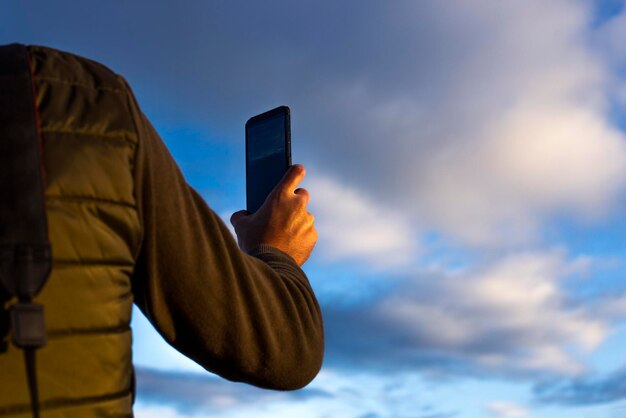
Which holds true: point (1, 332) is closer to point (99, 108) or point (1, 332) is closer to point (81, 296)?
point (81, 296)

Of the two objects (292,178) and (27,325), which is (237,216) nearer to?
(292,178)

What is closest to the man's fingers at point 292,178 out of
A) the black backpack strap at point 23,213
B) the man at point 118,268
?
the man at point 118,268

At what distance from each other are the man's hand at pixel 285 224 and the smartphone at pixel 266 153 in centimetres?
38

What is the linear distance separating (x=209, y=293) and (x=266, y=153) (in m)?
1.80

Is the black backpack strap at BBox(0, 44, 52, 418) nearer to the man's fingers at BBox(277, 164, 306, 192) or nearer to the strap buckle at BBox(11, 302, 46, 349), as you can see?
the strap buckle at BBox(11, 302, 46, 349)

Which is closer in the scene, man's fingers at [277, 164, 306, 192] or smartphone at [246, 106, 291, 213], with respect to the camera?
man's fingers at [277, 164, 306, 192]

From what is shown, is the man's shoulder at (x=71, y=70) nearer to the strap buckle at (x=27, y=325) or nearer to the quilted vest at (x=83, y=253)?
the quilted vest at (x=83, y=253)

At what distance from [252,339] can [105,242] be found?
2.51ft

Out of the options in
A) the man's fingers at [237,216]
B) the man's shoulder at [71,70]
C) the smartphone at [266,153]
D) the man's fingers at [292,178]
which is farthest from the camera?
the smartphone at [266,153]

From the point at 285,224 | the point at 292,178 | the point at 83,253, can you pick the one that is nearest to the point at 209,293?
the point at 83,253

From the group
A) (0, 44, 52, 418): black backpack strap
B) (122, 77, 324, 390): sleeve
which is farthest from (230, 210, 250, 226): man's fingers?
(0, 44, 52, 418): black backpack strap

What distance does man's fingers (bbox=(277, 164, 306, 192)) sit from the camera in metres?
3.47

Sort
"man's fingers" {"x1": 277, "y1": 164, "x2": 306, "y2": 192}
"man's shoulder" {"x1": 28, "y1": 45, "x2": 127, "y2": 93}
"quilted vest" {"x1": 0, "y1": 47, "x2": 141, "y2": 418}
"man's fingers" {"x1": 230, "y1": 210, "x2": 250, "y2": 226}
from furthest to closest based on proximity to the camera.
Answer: "man's fingers" {"x1": 230, "y1": 210, "x2": 250, "y2": 226} < "man's fingers" {"x1": 277, "y1": 164, "x2": 306, "y2": 192} < "man's shoulder" {"x1": 28, "y1": 45, "x2": 127, "y2": 93} < "quilted vest" {"x1": 0, "y1": 47, "x2": 141, "y2": 418}

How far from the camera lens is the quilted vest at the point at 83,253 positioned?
1.88 m
